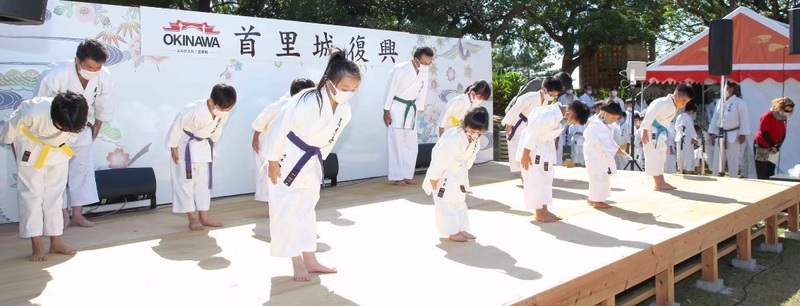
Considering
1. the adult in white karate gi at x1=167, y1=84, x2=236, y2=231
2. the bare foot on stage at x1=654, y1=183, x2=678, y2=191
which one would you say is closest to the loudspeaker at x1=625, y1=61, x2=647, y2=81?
the bare foot on stage at x1=654, y1=183, x2=678, y2=191

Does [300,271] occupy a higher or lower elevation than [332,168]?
lower

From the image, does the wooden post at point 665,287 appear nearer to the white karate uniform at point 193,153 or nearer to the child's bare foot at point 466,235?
the child's bare foot at point 466,235

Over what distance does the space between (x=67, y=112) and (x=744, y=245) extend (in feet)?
16.6

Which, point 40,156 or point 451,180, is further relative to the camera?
point 451,180

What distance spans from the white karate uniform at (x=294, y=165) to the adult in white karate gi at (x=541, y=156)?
2.11 metres

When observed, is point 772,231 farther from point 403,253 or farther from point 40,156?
point 40,156

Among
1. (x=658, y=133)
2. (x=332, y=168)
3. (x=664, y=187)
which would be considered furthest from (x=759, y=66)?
(x=332, y=168)

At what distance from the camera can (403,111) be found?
7195 mm

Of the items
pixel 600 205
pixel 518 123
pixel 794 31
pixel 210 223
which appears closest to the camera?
pixel 210 223

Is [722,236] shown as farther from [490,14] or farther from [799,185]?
[490,14]

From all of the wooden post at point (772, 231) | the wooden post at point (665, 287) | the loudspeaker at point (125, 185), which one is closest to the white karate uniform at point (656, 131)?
the wooden post at point (772, 231)

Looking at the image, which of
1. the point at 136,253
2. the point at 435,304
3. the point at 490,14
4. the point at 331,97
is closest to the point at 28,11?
the point at 331,97

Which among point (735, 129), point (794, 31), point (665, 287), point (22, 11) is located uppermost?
point (794, 31)

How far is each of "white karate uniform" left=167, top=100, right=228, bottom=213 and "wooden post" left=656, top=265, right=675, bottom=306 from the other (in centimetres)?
315
